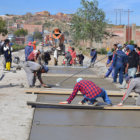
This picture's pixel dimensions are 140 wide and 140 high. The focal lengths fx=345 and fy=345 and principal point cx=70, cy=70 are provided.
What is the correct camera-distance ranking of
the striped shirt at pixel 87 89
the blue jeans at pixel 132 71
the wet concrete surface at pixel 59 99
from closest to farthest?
the striped shirt at pixel 87 89
the wet concrete surface at pixel 59 99
the blue jeans at pixel 132 71

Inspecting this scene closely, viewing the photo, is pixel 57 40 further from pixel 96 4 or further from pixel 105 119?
pixel 96 4

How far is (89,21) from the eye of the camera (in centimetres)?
5212

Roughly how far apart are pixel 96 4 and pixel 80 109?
44104mm

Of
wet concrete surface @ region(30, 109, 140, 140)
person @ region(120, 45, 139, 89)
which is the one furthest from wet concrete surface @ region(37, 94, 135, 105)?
person @ region(120, 45, 139, 89)

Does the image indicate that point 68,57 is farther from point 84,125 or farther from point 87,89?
point 84,125

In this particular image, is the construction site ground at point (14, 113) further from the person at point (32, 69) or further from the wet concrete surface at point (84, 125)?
the person at point (32, 69)

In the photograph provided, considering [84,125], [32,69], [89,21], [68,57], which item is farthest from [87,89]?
[89,21]

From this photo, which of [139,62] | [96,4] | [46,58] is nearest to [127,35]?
[96,4]

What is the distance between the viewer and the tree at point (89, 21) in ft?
168

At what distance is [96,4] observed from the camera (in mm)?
51406

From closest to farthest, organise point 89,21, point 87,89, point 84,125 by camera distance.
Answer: point 84,125, point 87,89, point 89,21

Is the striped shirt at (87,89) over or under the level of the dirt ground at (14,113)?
over

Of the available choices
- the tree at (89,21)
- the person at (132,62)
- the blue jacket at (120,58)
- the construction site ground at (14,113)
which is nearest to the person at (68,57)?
the blue jacket at (120,58)

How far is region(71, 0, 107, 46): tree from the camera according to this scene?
5109 cm
